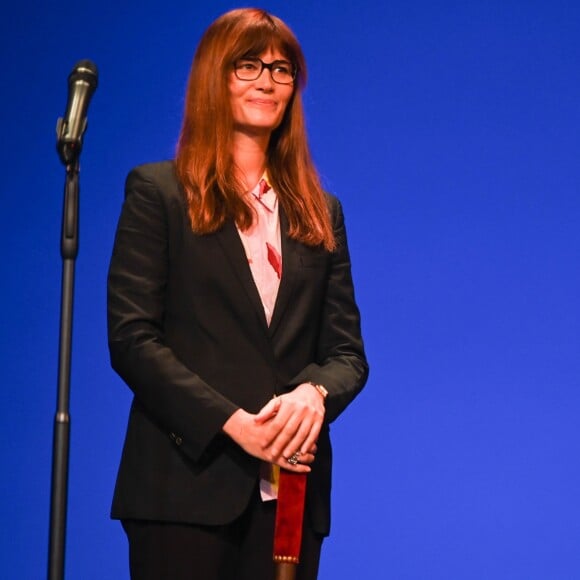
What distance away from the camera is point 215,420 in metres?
1.90

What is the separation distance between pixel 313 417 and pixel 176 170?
1.63 ft

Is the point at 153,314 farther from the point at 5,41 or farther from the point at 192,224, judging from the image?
the point at 5,41

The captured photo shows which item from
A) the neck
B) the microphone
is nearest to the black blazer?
the neck

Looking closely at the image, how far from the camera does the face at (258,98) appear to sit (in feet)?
6.98

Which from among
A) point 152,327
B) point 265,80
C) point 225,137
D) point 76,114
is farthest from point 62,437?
point 265,80

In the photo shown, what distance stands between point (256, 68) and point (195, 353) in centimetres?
52

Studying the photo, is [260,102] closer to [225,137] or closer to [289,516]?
[225,137]

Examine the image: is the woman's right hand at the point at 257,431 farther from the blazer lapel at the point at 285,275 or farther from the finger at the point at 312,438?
the blazer lapel at the point at 285,275

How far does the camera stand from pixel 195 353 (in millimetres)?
1987

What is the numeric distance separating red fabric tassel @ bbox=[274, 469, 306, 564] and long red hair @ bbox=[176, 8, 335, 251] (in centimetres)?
43

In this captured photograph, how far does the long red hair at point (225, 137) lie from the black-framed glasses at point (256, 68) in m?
0.01

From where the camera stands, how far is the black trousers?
6.25 ft

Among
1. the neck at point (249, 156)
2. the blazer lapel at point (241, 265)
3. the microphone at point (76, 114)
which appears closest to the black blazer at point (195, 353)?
the blazer lapel at point (241, 265)

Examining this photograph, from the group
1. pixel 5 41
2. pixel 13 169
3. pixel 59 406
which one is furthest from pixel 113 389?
pixel 59 406
